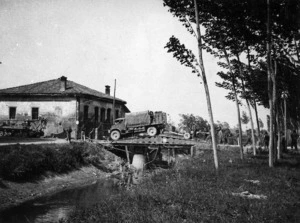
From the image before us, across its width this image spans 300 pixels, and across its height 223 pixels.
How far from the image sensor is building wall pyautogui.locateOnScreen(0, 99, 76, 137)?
28.6 m

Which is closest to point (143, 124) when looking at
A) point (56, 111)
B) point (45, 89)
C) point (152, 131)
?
point (152, 131)

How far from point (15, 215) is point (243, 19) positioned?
13.8m

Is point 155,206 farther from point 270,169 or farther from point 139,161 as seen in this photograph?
point 139,161

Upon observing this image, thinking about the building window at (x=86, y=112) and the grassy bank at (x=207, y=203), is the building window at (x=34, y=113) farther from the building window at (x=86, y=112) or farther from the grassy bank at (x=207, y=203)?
the grassy bank at (x=207, y=203)

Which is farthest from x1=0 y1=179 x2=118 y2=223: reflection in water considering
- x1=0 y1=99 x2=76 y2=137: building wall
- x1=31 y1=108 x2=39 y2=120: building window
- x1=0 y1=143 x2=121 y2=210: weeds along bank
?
x1=31 y1=108 x2=39 y2=120: building window

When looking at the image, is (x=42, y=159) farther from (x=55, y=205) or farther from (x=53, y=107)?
(x=53, y=107)

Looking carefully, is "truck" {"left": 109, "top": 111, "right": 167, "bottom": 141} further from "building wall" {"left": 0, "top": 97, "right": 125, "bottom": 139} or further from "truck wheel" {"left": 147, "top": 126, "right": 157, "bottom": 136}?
"building wall" {"left": 0, "top": 97, "right": 125, "bottom": 139}

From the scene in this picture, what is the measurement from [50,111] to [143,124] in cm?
1247

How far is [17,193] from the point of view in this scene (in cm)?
1162

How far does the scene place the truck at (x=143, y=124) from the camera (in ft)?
73.8

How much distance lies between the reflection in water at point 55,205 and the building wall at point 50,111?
50.0ft

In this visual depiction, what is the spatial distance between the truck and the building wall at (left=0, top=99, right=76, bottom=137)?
745 cm

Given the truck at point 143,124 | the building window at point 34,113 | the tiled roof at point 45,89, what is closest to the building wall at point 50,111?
the building window at point 34,113

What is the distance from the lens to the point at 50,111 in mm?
28984
